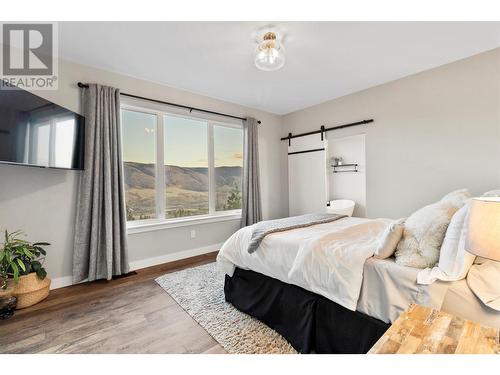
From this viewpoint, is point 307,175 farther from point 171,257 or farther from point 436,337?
point 436,337

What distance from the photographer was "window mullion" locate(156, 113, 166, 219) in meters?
3.43

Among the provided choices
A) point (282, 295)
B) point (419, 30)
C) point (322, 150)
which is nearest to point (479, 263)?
point (282, 295)

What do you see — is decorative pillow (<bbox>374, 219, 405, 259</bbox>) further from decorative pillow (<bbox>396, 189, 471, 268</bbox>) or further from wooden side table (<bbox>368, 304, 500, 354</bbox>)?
wooden side table (<bbox>368, 304, 500, 354</bbox>)

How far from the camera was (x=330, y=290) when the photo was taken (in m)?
1.51

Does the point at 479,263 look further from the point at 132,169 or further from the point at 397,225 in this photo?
the point at 132,169

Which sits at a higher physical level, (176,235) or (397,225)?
(397,225)

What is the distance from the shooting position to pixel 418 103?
3.06 metres

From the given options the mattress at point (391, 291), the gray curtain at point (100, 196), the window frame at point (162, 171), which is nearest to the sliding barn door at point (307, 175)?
the window frame at point (162, 171)

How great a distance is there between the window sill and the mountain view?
0.09m

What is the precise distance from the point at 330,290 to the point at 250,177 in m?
2.85

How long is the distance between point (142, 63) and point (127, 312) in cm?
268

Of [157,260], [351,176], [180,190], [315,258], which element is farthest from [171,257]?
[351,176]

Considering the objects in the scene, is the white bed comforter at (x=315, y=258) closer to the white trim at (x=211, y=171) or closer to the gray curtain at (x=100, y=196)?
the gray curtain at (x=100, y=196)

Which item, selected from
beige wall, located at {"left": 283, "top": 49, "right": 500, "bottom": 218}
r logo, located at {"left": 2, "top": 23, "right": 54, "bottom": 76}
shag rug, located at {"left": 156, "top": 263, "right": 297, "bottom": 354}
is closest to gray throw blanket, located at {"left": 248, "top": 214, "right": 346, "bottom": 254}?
shag rug, located at {"left": 156, "top": 263, "right": 297, "bottom": 354}
